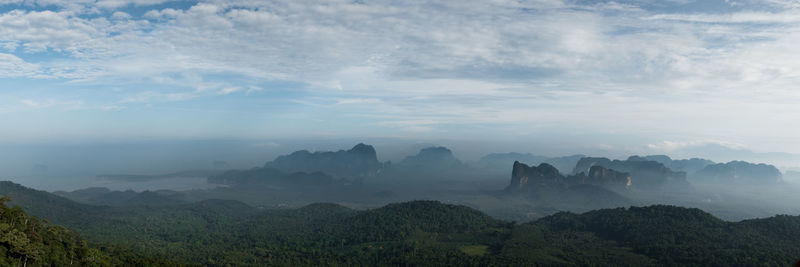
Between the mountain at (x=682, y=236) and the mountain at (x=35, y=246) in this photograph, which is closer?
the mountain at (x=35, y=246)

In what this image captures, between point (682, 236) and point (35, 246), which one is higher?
point (35, 246)

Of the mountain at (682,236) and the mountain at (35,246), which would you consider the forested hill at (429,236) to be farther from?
the mountain at (35,246)

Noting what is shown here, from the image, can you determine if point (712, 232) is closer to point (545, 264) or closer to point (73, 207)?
point (545, 264)

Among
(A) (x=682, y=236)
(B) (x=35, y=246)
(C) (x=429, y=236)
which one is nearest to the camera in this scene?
(B) (x=35, y=246)

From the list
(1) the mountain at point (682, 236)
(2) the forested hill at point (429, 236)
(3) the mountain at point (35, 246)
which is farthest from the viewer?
(2) the forested hill at point (429, 236)

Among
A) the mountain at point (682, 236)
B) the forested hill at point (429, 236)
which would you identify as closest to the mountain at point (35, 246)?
the forested hill at point (429, 236)

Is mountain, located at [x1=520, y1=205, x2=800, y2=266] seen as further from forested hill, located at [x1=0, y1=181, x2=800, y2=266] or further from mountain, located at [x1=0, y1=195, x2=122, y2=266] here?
mountain, located at [x1=0, y1=195, x2=122, y2=266]

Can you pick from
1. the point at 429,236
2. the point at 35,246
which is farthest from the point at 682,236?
the point at 35,246

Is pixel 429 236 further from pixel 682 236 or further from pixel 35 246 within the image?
pixel 35 246

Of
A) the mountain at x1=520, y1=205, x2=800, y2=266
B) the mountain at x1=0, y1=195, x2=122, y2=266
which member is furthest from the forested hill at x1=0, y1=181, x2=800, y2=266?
the mountain at x1=0, y1=195, x2=122, y2=266
